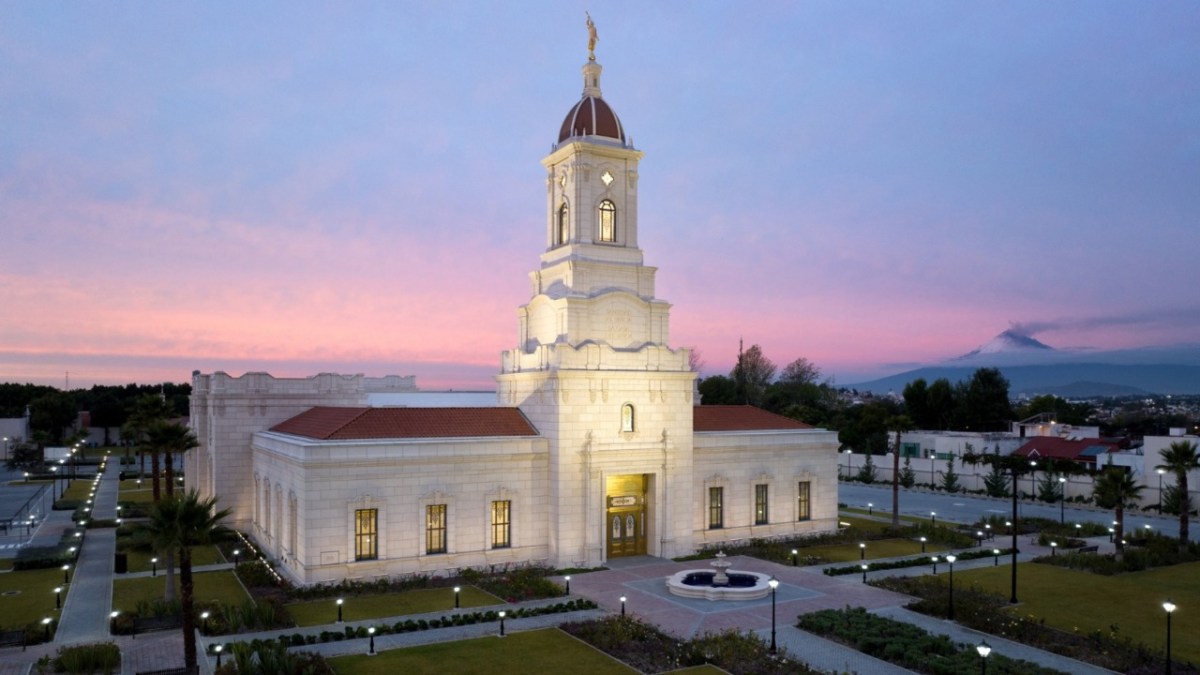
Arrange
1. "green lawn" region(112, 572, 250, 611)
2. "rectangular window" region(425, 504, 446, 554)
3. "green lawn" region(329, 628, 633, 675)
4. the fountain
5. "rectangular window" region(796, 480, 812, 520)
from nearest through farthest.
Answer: "green lawn" region(329, 628, 633, 675), "green lawn" region(112, 572, 250, 611), the fountain, "rectangular window" region(425, 504, 446, 554), "rectangular window" region(796, 480, 812, 520)

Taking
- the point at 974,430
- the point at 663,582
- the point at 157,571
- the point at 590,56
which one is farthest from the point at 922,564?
the point at 974,430

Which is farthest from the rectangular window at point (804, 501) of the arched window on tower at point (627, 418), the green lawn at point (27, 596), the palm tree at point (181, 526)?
the green lawn at point (27, 596)

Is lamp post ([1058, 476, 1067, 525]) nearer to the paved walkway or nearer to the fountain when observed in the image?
the paved walkway

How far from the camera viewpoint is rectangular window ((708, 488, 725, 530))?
43125 millimetres

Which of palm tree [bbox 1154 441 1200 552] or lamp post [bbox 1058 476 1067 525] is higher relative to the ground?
palm tree [bbox 1154 441 1200 552]

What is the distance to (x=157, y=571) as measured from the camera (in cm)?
3697

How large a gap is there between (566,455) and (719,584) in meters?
9.13

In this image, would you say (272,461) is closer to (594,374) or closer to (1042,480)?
(594,374)

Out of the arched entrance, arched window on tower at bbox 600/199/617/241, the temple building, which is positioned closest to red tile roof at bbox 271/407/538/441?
the temple building

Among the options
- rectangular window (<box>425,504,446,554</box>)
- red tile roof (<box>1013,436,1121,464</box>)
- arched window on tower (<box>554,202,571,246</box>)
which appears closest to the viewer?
rectangular window (<box>425,504,446,554</box>)

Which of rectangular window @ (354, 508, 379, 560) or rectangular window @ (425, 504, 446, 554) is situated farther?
rectangular window @ (425, 504, 446, 554)

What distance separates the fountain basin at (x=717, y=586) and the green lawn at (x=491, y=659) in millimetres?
7455

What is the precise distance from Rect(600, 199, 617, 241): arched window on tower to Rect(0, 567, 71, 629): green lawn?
2745 cm

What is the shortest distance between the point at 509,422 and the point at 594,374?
485cm
